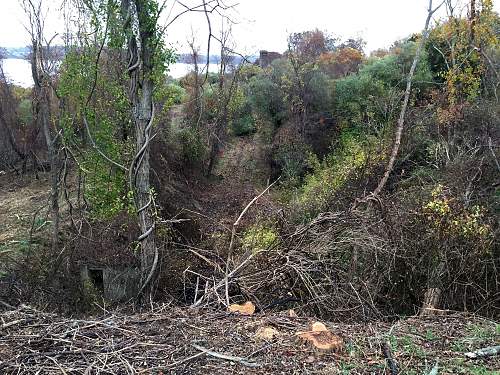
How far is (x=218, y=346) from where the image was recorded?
123 inches

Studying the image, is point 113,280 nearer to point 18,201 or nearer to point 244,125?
point 18,201

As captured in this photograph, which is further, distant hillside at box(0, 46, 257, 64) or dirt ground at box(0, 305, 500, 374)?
distant hillside at box(0, 46, 257, 64)

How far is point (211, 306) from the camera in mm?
4355

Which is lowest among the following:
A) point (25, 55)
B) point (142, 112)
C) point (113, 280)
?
point (113, 280)

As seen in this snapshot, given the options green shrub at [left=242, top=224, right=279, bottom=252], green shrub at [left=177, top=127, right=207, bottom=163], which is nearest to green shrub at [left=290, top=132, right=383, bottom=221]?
green shrub at [left=242, top=224, right=279, bottom=252]

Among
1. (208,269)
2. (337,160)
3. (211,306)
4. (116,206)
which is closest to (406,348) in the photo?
(211,306)

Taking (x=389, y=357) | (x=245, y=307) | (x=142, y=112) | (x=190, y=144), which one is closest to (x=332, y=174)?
(x=190, y=144)

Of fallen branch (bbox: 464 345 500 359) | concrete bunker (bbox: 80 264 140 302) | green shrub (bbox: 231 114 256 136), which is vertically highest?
green shrub (bbox: 231 114 256 136)

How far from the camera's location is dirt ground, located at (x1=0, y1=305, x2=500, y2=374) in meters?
2.85

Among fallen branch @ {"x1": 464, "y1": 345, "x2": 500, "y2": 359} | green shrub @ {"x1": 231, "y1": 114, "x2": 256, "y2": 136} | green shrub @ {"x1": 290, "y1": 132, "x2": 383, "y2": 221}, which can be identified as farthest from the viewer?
green shrub @ {"x1": 231, "y1": 114, "x2": 256, "y2": 136}

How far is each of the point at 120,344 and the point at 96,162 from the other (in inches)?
231

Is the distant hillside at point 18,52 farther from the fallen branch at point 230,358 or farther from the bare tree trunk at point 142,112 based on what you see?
the fallen branch at point 230,358

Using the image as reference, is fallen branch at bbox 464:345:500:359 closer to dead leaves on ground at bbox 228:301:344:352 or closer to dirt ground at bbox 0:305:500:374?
dirt ground at bbox 0:305:500:374

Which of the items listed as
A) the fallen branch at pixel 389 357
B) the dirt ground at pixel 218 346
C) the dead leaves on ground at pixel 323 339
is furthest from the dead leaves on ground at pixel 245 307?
the fallen branch at pixel 389 357
